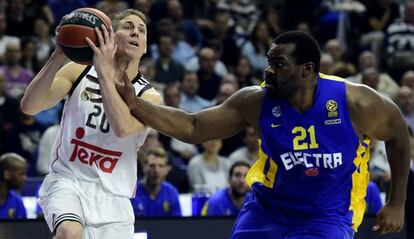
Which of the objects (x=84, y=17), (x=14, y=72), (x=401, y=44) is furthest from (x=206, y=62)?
(x=84, y=17)

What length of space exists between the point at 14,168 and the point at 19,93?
3263mm

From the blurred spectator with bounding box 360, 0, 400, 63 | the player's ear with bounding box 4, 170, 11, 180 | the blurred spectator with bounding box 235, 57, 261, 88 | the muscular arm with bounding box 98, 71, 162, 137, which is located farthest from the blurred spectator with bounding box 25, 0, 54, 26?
the muscular arm with bounding box 98, 71, 162, 137

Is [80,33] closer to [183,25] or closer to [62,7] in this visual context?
[62,7]

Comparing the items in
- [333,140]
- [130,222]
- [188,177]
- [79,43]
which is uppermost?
[79,43]

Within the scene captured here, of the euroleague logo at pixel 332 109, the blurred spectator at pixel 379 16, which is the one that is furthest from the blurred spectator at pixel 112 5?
the euroleague logo at pixel 332 109

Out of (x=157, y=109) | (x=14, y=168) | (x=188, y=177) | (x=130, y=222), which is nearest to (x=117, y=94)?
(x=157, y=109)

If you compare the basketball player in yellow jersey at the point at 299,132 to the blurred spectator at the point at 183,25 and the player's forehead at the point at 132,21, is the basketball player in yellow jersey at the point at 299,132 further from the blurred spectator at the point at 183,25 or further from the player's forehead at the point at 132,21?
the blurred spectator at the point at 183,25

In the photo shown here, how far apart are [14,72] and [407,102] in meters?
5.25

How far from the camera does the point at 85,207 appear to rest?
662 centimetres

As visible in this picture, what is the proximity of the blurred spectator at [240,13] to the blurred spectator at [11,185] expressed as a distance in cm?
715

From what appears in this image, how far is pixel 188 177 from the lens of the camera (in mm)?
11797

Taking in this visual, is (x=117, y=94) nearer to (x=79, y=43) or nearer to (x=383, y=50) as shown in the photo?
(x=79, y=43)

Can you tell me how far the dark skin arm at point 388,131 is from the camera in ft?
20.1

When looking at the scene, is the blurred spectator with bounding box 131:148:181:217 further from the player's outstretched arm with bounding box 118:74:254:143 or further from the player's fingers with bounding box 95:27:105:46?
the player's fingers with bounding box 95:27:105:46
